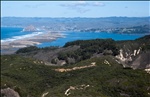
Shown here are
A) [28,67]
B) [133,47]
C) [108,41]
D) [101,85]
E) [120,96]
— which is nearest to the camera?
[120,96]

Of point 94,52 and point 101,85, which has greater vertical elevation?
point 101,85

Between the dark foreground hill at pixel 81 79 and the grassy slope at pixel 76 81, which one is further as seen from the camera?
the dark foreground hill at pixel 81 79

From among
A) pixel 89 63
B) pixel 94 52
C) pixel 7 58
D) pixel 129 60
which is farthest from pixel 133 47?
pixel 7 58

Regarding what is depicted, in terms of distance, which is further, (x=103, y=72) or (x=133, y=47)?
(x=133, y=47)

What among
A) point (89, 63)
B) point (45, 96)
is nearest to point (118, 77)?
point (45, 96)

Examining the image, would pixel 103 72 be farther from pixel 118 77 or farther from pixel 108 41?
pixel 108 41

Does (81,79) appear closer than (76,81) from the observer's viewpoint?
No

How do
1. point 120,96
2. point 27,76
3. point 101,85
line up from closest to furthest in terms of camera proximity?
point 120,96, point 101,85, point 27,76

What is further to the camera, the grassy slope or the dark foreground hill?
the dark foreground hill
